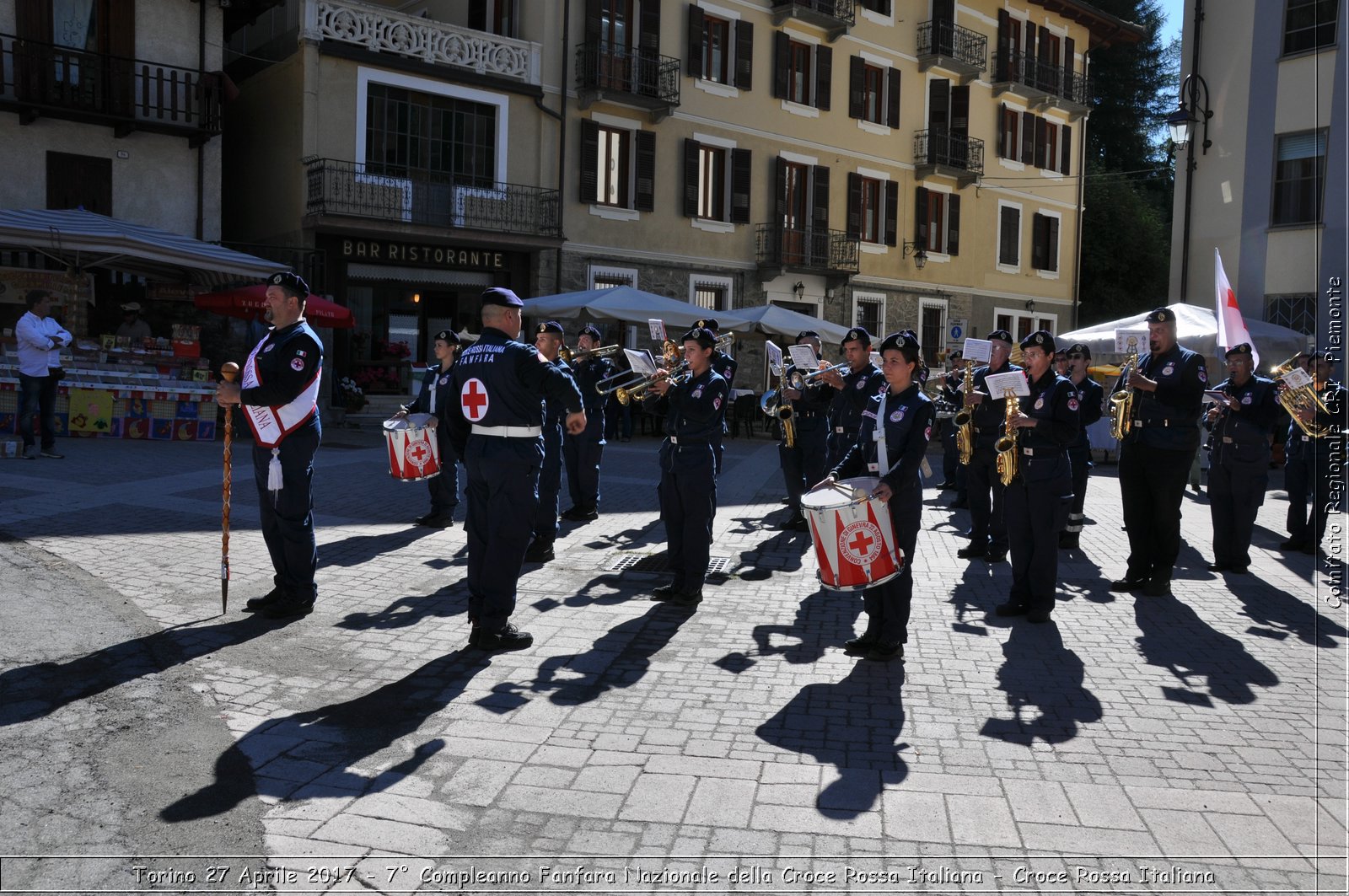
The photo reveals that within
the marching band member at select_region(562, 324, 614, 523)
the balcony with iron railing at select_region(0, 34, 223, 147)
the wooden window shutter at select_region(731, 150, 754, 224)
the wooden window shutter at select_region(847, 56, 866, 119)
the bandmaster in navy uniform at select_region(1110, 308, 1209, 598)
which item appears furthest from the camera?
the wooden window shutter at select_region(847, 56, 866, 119)

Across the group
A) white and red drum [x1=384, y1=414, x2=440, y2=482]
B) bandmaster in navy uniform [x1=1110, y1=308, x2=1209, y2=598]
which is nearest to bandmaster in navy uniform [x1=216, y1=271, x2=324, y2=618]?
white and red drum [x1=384, y1=414, x2=440, y2=482]

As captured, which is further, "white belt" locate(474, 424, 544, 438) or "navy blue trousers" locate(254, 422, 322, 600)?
"navy blue trousers" locate(254, 422, 322, 600)

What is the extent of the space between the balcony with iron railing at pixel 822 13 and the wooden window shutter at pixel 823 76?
498mm

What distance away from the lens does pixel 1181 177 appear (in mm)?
24031

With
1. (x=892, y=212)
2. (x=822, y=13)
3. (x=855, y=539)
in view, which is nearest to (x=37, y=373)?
(x=855, y=539)

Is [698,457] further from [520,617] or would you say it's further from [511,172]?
[511,172]

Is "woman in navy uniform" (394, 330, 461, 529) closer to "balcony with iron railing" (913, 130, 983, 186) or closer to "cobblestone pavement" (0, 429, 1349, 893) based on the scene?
"cobblestone pavement" (0, 429, 1349, 893)

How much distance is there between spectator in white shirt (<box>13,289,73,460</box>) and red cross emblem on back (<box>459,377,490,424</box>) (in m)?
9.46

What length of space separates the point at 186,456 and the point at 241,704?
10.5m

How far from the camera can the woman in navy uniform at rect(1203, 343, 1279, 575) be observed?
9.73 m

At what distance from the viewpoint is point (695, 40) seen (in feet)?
88.7

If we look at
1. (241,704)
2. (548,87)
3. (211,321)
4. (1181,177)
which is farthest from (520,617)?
(1181,177)

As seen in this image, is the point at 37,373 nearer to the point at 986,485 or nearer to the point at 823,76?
the point at 986,485

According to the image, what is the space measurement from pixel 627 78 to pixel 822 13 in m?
6.65
